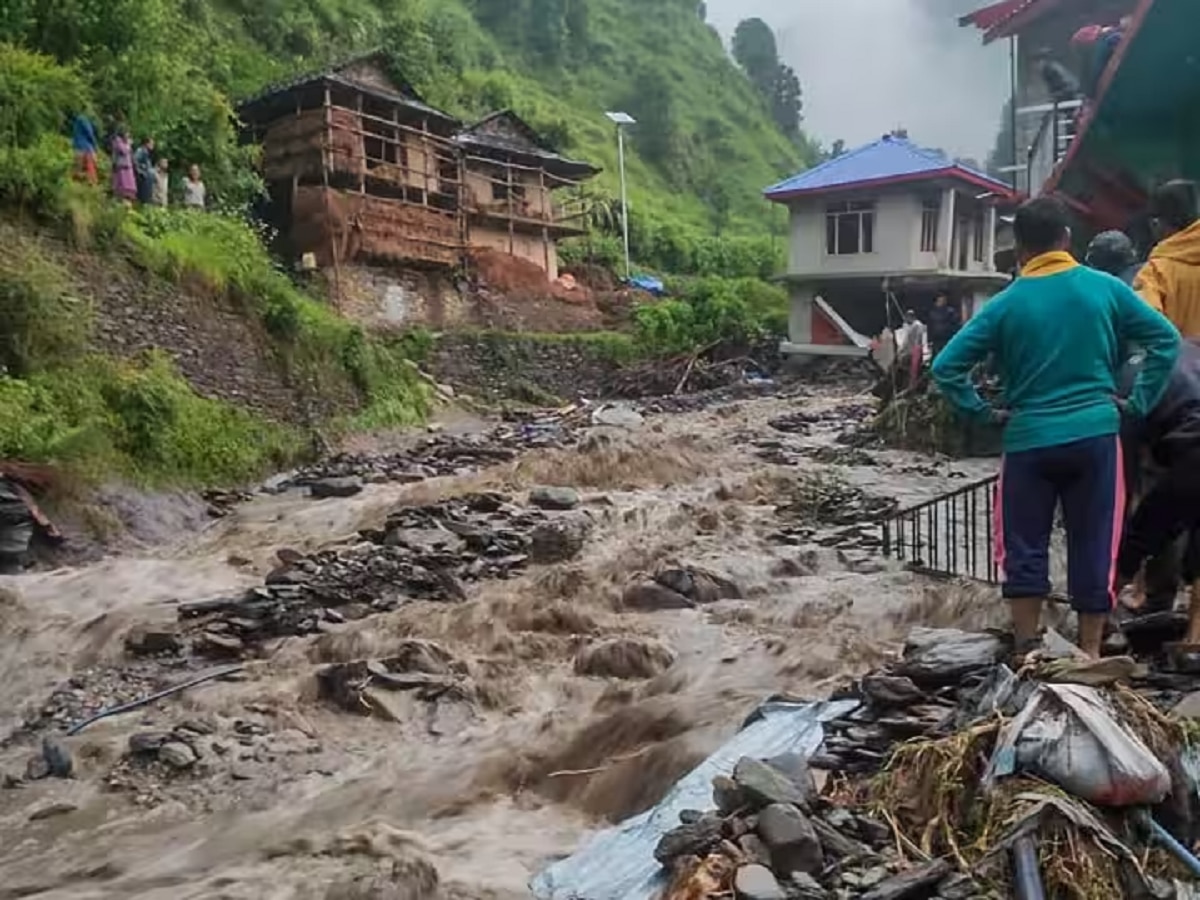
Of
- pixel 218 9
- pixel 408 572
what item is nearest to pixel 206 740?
pixel 408 572

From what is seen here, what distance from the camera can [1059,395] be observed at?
4477 millimetres

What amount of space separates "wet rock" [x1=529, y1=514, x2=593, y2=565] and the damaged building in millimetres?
14148

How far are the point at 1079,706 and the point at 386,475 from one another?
45.6 ft

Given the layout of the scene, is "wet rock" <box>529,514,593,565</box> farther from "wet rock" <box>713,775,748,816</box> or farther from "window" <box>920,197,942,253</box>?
"window" <box>920,197,942,253</box>

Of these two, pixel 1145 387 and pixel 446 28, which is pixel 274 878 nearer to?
pixel 1145 387

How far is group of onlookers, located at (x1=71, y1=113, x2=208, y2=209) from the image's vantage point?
1812 cm

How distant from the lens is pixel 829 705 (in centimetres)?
523

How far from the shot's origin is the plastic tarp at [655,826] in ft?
13.9

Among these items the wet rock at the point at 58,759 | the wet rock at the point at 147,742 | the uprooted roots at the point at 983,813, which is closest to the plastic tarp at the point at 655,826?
the uprooted roots at the point at 983,813

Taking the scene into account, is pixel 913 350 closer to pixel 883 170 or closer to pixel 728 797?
pixel 883 170

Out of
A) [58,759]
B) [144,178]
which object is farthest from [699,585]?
[144,178]

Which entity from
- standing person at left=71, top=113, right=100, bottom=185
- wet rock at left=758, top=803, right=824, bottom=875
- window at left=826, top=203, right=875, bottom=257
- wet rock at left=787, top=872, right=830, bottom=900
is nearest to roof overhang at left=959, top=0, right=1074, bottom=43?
window at left=826, top=203, right=875, bottom=257

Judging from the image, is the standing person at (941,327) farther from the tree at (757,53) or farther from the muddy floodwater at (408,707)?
the tree at (757,53)

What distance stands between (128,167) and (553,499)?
10.8 metres
